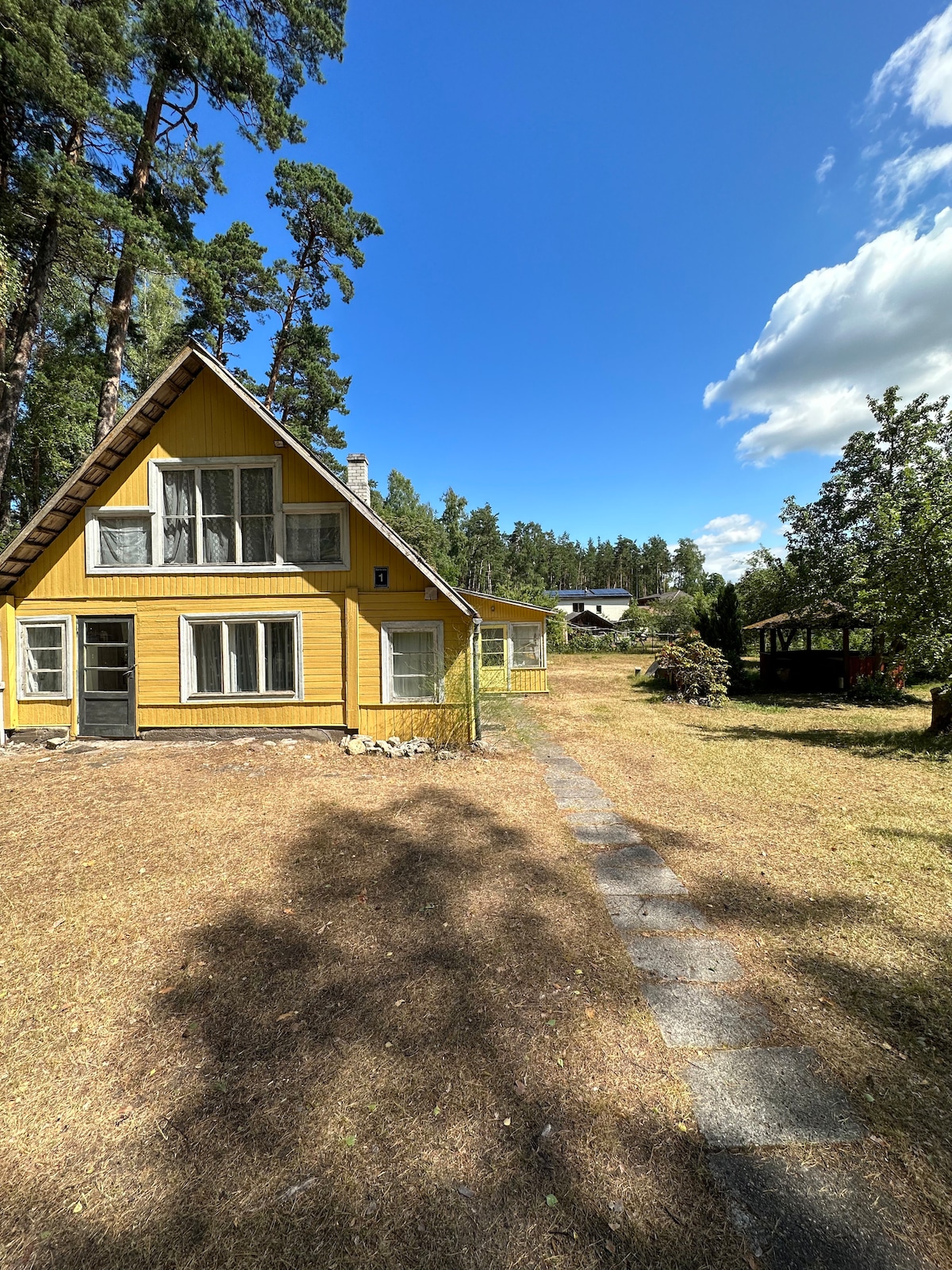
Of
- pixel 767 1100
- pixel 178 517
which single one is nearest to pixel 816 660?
pixel 767 1100

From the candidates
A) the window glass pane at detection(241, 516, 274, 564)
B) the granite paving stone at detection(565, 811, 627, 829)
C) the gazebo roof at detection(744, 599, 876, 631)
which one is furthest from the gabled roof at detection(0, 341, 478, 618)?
the gazebo roof at detection(744, 599, 876, 631)

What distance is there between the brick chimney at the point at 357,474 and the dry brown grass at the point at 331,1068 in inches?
311

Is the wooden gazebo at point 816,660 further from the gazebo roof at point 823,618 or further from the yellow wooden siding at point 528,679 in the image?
the yellow wooden siding at point 528,679

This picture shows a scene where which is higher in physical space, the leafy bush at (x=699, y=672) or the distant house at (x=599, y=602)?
the distant house at (x=599, y=602)

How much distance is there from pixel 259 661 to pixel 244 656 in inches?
15.4

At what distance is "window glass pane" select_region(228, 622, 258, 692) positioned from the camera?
9945mm

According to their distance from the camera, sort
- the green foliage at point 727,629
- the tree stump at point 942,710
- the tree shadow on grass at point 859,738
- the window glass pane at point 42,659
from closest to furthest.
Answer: the tree shadow on grass at point 859,738 < the window glass pane at point 42,659 < the tree stump at point 942,710 < the green foliage at point 727,629

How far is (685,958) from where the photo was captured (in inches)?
144

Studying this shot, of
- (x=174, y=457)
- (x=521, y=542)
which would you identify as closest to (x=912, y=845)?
(x=174, y=457)

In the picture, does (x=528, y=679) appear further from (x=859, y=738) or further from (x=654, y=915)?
(x=654, y=915)

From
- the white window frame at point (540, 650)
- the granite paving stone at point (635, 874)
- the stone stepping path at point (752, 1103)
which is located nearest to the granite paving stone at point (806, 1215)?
the stone stepping path at point (752, 1103)

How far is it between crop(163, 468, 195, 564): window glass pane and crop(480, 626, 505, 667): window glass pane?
10.9 meters

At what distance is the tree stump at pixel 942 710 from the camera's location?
1038cm

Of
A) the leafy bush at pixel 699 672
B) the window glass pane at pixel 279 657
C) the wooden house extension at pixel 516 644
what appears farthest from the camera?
the wooden house extension at pixel 516 644
